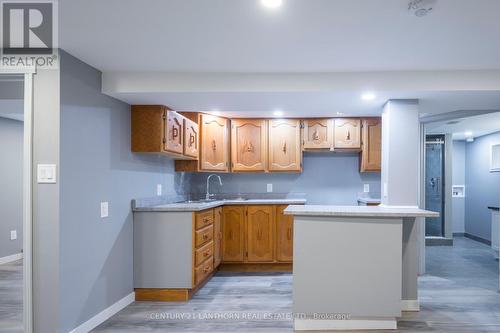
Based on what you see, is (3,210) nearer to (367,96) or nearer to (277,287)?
(277,287)

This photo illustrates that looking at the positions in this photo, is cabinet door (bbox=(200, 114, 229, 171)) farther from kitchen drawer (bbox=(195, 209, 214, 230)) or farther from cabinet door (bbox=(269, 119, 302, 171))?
kitchen drawer (bbox=(195, 209, 214, 230))

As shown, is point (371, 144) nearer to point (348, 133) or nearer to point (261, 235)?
point (348, 133)

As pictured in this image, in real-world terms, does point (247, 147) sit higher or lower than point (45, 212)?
higher

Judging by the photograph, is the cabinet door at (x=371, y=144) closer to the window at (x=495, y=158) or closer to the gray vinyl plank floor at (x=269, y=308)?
the gray vinyl plank floor at (x=269, y=308)

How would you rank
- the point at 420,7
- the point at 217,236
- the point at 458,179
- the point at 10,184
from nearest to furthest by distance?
the point at 420,7
the point at 217,236
the point at 10,184
the point at 458,179

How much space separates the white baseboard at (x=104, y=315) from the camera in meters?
2.68

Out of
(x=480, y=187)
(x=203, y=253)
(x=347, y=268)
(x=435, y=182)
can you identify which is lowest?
(x=203, y=253)

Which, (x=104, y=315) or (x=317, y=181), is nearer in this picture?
(x=104, y=315)

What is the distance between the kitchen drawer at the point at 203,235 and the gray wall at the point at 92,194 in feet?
2.14

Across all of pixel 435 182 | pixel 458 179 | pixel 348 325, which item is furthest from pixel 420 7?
pixel 458 179

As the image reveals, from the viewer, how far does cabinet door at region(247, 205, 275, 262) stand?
182 inches

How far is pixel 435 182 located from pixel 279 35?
5771 mm

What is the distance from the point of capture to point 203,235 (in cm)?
377

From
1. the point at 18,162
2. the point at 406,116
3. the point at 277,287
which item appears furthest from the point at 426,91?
the point at 18,162
